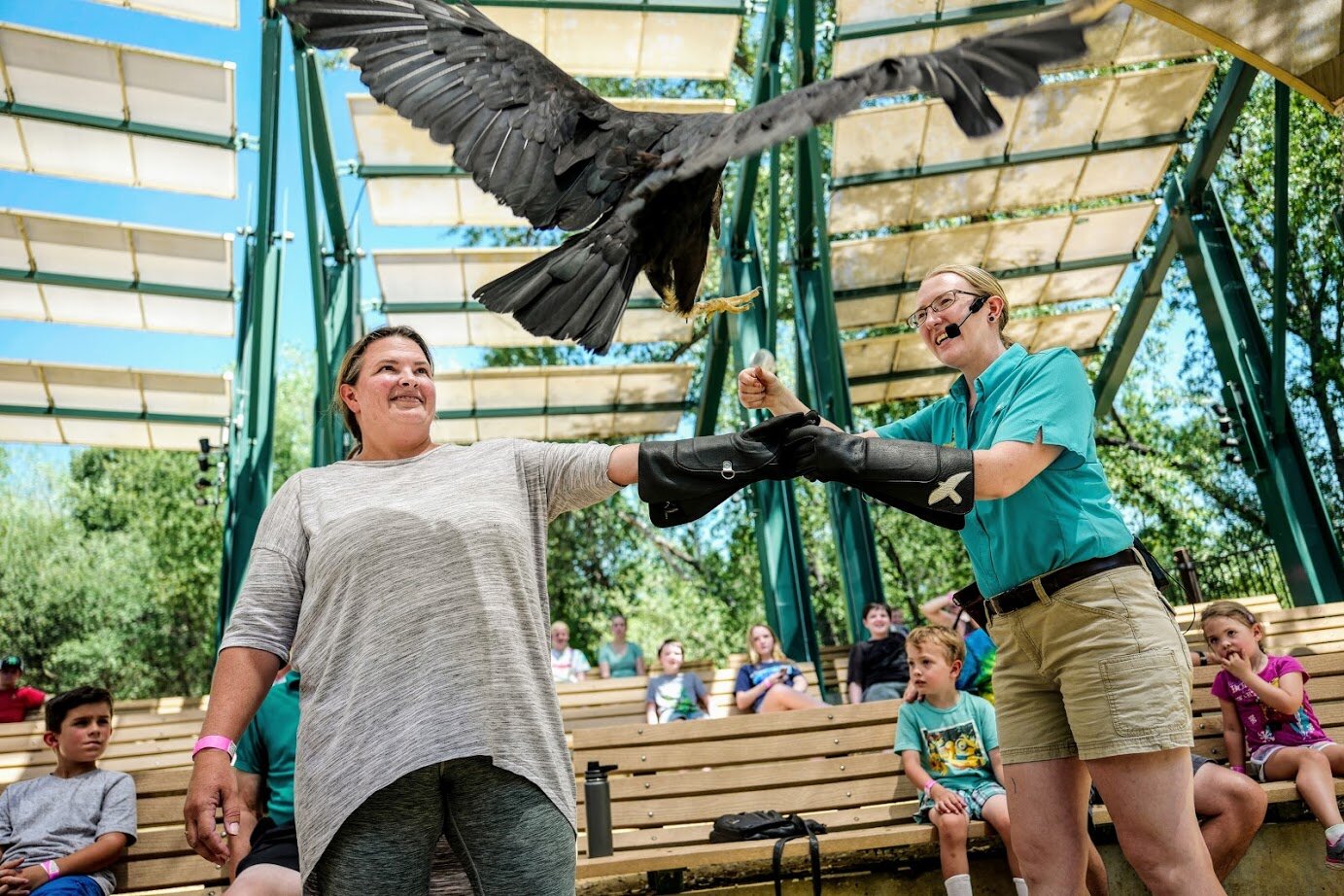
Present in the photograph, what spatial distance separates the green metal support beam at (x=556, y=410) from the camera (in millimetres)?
12719

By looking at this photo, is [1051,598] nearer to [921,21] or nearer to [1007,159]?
[921,21]

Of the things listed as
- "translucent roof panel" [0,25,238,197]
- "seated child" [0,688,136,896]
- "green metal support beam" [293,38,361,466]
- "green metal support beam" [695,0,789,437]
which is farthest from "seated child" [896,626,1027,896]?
"translucent roof panel" [0,25,238,197]

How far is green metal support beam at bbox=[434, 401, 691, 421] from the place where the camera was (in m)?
12.7

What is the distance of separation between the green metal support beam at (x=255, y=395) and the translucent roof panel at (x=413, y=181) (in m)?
0.80

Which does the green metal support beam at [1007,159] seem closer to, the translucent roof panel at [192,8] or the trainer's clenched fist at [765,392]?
the translucent roof panel at [192,8]

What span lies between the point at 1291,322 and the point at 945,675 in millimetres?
21257

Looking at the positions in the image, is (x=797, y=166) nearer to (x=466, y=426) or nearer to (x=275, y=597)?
(x=466, y=426)

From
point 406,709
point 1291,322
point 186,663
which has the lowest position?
point 406,709

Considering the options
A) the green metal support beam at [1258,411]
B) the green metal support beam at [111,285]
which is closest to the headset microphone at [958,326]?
the green metal support beam at [1258,411]


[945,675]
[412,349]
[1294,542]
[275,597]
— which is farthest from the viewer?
[1294,542]

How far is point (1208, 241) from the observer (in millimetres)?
12156

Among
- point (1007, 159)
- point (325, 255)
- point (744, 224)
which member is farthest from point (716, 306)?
point (325, 255)

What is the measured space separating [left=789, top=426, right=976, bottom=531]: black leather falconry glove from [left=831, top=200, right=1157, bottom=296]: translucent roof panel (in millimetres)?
9302

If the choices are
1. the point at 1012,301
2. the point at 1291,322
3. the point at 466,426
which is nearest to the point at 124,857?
the point at 466,426
